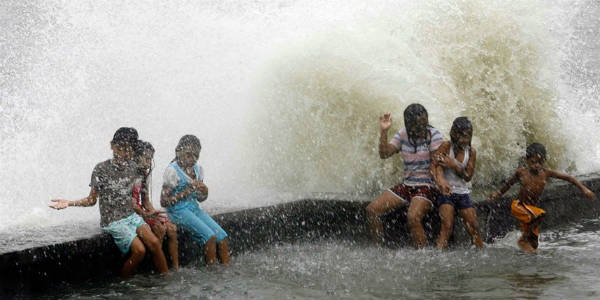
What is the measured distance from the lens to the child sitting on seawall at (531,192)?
5613 mm

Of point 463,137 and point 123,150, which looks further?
point 463,137

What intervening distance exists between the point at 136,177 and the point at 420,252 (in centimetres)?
236

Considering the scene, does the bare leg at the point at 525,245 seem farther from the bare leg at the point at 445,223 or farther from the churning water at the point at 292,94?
Answer: the bare leg at the point at 445,223

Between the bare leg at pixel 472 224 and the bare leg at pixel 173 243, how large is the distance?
2.46 m

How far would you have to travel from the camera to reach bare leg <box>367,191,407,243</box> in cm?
564

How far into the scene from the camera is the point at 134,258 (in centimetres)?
445

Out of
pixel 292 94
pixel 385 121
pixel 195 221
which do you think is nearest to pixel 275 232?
pixel 195 221

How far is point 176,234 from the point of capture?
4.78 meters

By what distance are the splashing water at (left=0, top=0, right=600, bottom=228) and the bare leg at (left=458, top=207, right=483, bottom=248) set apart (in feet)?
5.31

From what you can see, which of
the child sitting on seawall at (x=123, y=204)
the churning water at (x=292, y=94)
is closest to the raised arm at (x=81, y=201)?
the child sitting on seawall at (x=123, y=204)

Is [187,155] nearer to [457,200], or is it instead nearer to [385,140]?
[385,140]

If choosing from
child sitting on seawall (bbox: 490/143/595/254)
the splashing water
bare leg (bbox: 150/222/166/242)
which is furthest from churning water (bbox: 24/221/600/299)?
the splashing water

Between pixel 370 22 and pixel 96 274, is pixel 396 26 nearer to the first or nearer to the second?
pixel 370 22

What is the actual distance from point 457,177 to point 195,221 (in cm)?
230
